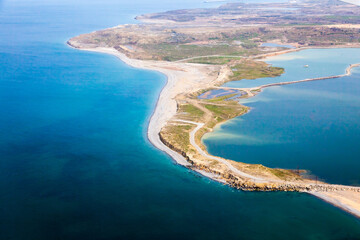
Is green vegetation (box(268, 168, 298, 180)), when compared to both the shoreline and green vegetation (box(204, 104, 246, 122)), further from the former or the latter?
green vegetation (box(204, 104, 246, 122))

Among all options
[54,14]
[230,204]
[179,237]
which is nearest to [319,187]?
[230,204]

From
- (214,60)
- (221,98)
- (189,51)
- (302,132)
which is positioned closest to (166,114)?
(221,98)

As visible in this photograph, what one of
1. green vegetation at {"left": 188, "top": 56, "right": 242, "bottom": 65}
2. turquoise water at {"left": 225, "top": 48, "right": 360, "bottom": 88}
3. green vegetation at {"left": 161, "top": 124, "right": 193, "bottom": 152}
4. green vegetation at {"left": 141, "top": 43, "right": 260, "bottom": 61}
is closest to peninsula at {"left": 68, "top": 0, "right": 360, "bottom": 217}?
green vegetation at {"left": 188, "top": 56, "right": 242, "bottom": 65}

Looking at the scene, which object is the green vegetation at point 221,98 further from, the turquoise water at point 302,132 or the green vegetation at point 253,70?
the green vegetation at point 253,70

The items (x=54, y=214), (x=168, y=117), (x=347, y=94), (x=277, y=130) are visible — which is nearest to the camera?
(x=54, y=214)

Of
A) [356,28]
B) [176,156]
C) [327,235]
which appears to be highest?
[356,28]

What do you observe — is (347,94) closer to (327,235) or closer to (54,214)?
(327,235)

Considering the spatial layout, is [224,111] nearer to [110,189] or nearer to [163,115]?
[163,115]
